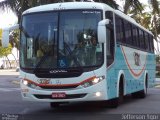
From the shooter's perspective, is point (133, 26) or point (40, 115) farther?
point (133, 26)

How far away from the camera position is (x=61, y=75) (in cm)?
1330

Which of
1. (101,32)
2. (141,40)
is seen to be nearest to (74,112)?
(101,32)

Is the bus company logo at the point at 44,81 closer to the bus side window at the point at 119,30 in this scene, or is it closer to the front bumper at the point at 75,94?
the front bumper at the point at 75,94

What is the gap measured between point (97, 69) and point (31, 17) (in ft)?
8.53

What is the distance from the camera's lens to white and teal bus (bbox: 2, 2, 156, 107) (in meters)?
13.2

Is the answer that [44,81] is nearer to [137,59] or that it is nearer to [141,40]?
[137,59]

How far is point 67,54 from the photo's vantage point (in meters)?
13.4

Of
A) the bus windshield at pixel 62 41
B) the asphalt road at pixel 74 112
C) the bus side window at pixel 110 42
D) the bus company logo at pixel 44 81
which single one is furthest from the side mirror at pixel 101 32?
the asphalt road at pixel 74 112

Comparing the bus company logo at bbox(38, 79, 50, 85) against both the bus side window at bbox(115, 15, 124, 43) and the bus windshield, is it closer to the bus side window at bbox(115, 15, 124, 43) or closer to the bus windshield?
the bus windshield

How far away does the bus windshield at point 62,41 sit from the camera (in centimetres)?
1339

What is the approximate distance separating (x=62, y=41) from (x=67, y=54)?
0.42 meters

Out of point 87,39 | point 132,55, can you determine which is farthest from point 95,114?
point 132,55

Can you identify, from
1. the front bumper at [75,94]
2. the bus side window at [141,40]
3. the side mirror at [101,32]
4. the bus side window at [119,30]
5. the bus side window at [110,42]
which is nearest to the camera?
the side mirror at [101,32]

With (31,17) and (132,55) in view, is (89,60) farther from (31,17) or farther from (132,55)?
(132,55)
